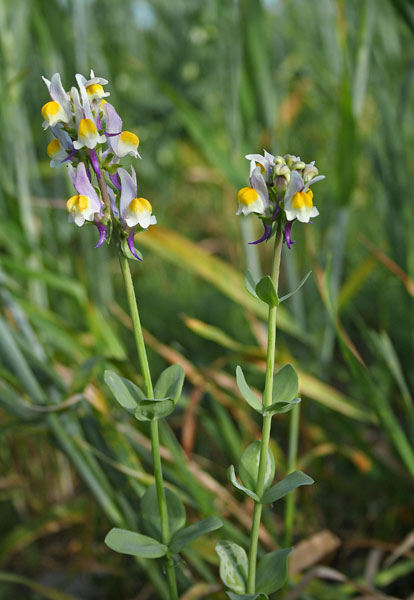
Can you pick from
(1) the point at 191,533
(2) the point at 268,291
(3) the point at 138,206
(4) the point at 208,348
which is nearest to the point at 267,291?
(2) the point at 268,291

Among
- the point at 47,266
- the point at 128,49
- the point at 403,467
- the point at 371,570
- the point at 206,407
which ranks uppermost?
the point at 128,49

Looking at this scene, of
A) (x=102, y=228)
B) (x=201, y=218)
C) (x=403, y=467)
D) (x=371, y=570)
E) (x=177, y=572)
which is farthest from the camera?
(x=201, y=218)

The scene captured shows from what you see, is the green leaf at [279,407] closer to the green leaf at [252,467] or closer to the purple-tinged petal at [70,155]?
the green leaf at [252,467]

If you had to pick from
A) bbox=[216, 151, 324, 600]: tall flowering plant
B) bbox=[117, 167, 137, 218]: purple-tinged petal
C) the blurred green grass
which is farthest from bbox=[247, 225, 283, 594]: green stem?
the blurred green grass

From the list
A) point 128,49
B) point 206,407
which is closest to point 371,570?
point 206,407

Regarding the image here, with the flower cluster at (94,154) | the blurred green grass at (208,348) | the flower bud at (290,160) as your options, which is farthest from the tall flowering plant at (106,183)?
the blurred green grass at (208,348)

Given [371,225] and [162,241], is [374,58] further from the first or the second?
[371,225]

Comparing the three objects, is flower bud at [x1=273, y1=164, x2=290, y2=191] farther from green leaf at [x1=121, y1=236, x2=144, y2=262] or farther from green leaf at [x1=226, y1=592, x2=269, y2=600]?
green leaf at [x1=226, y1=592, x2=269, y2=600]
